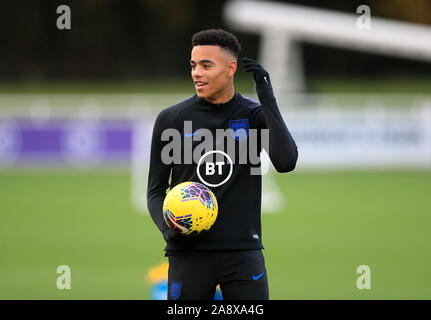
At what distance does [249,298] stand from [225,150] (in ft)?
3.09

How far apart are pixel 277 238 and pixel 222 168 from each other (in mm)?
7734

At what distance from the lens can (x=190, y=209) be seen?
4719 mm

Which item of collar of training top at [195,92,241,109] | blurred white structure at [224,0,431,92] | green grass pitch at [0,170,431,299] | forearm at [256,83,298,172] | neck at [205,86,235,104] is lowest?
green grass pitch at [0,170,431,299]

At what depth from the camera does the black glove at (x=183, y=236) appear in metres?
4.79

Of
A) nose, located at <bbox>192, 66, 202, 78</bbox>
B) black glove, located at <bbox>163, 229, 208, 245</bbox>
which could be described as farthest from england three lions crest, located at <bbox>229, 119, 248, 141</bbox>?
black glove, located at <bbox>163, 229, 208, 245</bbox>

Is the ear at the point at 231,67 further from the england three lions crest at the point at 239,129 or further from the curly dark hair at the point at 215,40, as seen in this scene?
the england three lions crest at the point at 239,129

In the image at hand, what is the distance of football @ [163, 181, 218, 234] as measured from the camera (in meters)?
4.71

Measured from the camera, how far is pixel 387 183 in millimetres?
18297

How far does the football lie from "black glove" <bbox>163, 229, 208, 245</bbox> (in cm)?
3

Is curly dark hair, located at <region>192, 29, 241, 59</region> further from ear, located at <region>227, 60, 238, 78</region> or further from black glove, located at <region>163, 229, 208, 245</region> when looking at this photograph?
black glove, located at <region>163, 229, 208, 245</region>

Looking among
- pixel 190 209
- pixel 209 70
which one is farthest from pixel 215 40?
pixel 190 209

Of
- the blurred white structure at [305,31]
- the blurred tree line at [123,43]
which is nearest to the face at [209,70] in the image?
the blurred white structure at [305,31]
